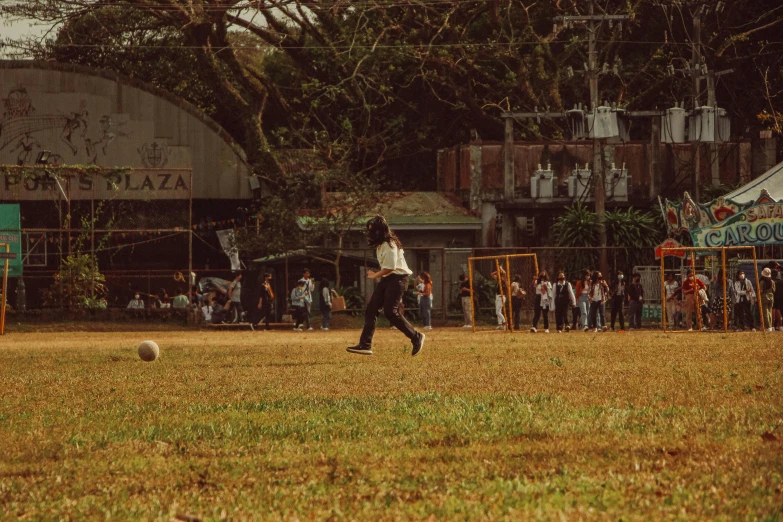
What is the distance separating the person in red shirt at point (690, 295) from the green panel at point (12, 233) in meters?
16.7

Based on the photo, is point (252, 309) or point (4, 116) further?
point (4, 116)

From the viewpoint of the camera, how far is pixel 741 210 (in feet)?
97.2

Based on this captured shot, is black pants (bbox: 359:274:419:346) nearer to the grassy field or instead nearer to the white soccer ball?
the grassy field

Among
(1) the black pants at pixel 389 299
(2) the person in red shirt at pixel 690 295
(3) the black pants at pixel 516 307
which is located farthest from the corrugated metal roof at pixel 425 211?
(1) the black pants at pixel 389 299

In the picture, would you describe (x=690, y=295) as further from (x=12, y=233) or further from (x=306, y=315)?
(x=12, y=233)

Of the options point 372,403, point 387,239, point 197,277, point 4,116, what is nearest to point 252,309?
point 197,277

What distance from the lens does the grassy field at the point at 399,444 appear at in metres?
5.47

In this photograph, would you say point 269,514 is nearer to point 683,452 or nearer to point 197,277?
point 683,452

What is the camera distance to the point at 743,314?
31.2m

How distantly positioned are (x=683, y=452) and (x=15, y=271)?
26.8 metres

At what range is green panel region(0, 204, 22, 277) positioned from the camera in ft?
101

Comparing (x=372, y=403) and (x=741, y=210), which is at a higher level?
(x=741, y=210)

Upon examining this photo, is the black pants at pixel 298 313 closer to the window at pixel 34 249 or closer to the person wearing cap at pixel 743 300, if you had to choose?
the window at pixel 34 249

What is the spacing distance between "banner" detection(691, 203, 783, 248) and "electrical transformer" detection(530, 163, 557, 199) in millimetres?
11545
